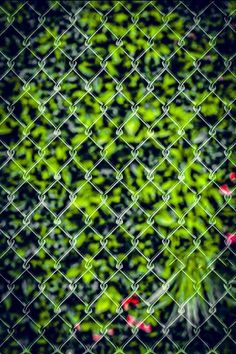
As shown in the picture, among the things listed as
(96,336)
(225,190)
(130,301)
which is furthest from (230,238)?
(96,336)

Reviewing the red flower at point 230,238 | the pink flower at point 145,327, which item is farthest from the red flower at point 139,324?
the red flower at point 230,238

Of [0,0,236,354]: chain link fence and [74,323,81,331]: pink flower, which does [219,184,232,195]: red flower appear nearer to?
[0,0,236,354]: chain link fence

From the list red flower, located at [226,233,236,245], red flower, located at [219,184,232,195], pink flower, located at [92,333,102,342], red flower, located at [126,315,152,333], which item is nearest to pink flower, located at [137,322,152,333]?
red flower, located at [126,315,152,333]

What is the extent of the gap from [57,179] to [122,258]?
0.45 m

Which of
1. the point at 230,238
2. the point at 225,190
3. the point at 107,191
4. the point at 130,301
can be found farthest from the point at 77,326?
the point at 225,190

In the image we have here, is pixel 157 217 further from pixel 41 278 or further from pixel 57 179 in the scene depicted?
pixel 41 278

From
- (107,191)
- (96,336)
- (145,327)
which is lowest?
(145,327)

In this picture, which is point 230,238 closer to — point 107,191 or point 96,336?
point 107,191

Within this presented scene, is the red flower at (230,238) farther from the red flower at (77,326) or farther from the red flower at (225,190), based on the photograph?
the red flower at (77,326)

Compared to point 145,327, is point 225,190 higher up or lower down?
higher up

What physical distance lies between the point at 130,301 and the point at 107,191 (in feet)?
1.63

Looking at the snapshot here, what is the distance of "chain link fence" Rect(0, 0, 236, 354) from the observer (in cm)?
168

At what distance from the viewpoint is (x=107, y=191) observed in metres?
1.66

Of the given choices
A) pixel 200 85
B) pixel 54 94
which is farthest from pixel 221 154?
pixel 54 94
